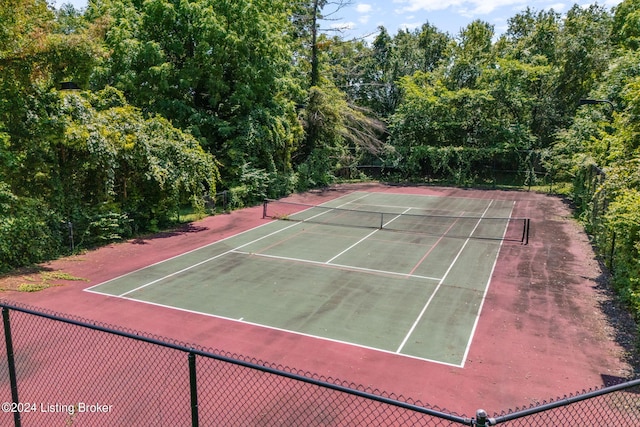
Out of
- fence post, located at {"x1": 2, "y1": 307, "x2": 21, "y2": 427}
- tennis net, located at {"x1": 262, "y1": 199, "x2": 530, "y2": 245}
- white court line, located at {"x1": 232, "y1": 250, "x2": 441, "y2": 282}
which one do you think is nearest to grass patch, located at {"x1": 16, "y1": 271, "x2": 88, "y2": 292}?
white court line, located at {"x1": 232, "y1": 250, "x2": 441, "y2": 282}

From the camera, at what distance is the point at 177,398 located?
7.62 meters

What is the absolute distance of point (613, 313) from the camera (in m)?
11.6

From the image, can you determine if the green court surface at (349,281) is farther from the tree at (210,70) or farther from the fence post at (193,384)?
the tree at (210,70)

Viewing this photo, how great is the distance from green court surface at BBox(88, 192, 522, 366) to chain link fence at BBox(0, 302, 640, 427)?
86.8 inches

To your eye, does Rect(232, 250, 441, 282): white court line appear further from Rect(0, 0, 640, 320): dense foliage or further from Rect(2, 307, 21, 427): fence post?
Rect(2, 307, 21, 427): fence post

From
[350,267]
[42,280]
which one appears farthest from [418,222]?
[42,280]

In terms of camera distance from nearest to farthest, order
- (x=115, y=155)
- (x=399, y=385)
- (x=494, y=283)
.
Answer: (x=399, y=385)
(x=494, y=283)
(x=115, y=155)

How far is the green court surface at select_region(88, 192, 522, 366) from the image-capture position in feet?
35.5

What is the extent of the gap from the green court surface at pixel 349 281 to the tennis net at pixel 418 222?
101 mm

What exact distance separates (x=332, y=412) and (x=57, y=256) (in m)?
13.0

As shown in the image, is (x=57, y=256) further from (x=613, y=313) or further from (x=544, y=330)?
(x=613, y=313)

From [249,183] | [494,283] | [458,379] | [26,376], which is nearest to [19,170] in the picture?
[26,376]

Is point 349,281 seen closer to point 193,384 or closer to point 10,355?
point 10,355

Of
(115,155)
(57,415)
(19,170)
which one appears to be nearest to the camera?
(57,415)
